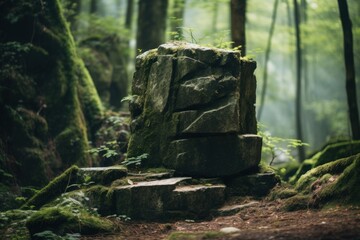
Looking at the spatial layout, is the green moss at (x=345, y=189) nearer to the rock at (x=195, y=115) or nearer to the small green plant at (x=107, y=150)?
the rock at (x=195, y=115)

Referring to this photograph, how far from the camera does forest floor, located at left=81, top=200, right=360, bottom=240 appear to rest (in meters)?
4.77

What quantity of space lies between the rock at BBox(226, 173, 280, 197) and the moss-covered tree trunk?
4.65 meters

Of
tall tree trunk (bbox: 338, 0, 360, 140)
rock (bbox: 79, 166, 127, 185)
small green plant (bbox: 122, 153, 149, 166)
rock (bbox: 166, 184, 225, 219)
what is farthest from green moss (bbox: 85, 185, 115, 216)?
tall tree trunk (bbox: 338, 0, 360, 140)

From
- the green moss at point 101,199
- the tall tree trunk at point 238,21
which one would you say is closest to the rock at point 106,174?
the green moss at point 101,199

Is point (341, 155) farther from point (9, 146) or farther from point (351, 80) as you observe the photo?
point (9, 146)

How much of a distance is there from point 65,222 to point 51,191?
153 centimetres

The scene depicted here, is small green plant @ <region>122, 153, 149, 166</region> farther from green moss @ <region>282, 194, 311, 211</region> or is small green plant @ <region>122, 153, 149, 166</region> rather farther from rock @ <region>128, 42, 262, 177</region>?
green moss @ <region>282, 194, 311, 211</region>

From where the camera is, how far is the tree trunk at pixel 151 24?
14.6 m

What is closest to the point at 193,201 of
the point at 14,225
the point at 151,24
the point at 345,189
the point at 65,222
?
the point at 65,222

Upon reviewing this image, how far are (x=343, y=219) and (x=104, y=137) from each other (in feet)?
26.0

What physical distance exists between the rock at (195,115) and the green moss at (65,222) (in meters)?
1.98

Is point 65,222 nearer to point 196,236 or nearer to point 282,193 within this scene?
point 196,236

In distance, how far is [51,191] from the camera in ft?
25.0

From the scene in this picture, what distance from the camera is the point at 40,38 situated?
1109 centimetres
